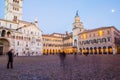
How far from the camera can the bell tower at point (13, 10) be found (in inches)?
2322

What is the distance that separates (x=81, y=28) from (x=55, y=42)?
1900cm

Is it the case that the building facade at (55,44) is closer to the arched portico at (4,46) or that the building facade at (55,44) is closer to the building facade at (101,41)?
the building facade at (101,41)

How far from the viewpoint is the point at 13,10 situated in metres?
60.0

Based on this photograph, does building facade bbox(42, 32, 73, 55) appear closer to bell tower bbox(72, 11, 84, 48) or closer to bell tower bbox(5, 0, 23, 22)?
bell tower bbox(72, 11, 84, 48)

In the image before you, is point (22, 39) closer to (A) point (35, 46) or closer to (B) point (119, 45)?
(A) point (35, 46)

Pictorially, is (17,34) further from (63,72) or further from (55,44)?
(63,72)

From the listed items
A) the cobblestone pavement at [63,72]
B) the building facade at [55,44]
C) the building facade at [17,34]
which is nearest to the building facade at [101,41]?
the building facade at [55,44]

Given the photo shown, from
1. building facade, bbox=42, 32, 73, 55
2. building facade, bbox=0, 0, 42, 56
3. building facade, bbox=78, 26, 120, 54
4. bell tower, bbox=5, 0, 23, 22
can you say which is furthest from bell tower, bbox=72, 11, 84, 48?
bell tower, bbox=5, 0, 23, 22

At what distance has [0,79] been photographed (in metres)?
5.36

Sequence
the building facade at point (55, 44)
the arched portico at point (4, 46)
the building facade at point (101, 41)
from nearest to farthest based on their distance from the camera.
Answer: the arched portico at point (4, 46) → the building facade at point (101, 41) → the building facade at point (55, 44)

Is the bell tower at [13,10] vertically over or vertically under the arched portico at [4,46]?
over

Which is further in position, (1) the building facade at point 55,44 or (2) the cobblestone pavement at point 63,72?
(1) the building facade at point 55,44

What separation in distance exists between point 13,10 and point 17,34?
1609cm

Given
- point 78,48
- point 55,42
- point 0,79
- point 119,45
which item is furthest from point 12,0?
point 0,79
